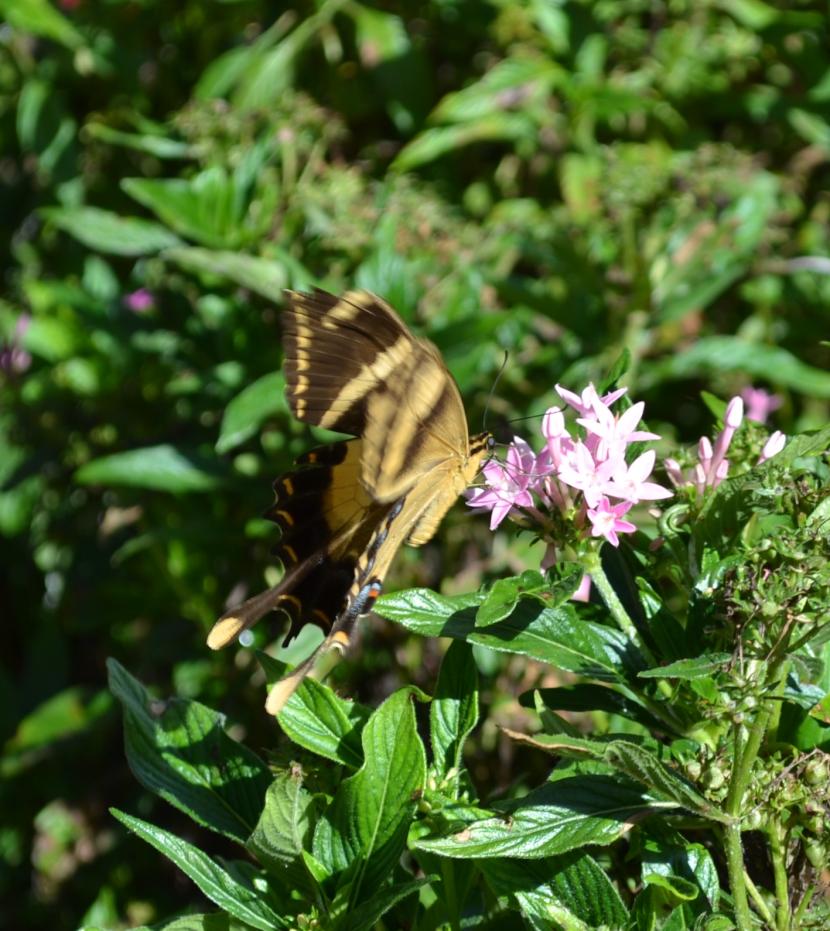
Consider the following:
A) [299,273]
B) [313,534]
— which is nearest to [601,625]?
[313,534]

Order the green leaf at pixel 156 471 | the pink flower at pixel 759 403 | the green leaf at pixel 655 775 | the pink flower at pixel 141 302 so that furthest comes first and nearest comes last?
the pink flower at pixel 141 302
the pink flower at pixel 759 403
the green leaf at pixel 156 471
the green leaf at pixel 655 775

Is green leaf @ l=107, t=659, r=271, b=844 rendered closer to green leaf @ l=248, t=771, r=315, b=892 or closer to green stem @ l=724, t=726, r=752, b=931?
green leaf @ l=248, t=771, r=315, b=892

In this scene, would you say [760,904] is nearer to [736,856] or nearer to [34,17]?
[736,856]

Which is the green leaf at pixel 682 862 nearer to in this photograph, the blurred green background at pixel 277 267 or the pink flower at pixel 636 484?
the pink flower at pixel 636 484

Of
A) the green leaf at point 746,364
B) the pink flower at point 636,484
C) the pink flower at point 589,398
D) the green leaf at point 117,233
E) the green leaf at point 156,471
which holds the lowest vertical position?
the green leaf at point 746,364

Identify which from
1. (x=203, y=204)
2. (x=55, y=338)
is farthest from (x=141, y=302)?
(x=203, y=204)

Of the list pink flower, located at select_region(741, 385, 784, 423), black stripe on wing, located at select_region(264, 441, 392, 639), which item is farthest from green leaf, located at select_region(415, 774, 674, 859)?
pink flower, located at select_region(741, 385, 784, 423)

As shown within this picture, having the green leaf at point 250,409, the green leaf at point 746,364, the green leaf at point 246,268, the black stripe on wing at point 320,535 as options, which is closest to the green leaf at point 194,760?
the black stripe on wing at point 320,535
